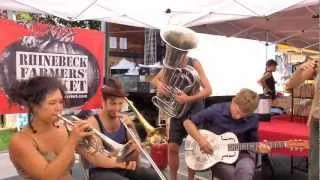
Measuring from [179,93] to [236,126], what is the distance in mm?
722

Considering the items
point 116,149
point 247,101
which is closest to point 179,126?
point 247,101

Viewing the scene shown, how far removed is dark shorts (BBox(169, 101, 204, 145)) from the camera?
3893 millimetres

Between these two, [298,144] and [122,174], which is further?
[298,144]

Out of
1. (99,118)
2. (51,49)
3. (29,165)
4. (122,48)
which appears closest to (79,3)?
(51,49)

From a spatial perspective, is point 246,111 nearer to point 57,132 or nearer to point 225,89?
point 57,132

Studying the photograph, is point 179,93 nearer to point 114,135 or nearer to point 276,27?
point 114,135

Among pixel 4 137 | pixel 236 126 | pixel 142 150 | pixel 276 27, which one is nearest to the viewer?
pixel 142 150

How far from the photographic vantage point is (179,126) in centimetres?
396

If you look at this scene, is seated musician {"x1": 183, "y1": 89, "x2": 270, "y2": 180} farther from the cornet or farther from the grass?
the grass

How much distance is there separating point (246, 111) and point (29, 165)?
1862 mm

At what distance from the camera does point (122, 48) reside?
10398 millimetres

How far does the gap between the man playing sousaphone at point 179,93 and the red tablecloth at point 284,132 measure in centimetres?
68

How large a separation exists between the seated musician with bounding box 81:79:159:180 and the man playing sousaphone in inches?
40.9

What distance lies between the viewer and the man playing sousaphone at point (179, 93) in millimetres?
3834
